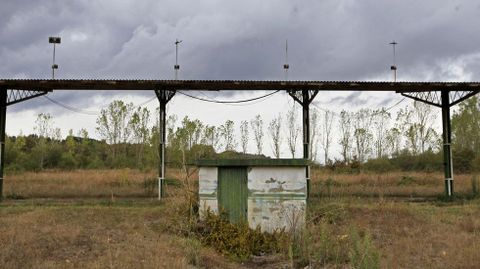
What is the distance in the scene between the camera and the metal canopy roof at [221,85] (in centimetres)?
1875

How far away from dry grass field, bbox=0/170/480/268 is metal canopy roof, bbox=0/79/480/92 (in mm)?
4461

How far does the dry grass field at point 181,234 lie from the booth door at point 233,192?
1.13 m

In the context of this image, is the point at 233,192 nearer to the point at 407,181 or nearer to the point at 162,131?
the point at 162,131

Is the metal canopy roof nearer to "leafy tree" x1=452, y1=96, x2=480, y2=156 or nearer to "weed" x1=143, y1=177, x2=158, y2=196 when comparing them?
"weed" x1=143, y1=177, x2=158, y2=196

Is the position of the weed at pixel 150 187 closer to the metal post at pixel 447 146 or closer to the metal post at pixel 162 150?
the metal post at pixel 162 150

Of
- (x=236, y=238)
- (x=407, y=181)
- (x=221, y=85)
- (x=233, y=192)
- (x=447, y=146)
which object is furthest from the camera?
(x=407, y=181)

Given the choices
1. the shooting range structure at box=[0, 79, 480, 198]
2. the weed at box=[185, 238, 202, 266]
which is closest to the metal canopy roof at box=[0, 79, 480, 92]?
the shooting range structure at box=[0, 79, 480, 198]

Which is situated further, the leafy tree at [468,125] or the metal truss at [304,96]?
the leafy tree at [468,125]

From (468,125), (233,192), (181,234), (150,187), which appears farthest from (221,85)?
(468,125)

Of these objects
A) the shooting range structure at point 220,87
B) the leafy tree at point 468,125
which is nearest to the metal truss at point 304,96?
the shooting range structure at point 220,87

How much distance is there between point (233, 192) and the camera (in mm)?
13086

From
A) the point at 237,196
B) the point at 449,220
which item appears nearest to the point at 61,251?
the point at 237,196

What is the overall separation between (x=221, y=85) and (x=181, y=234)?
8245 mm

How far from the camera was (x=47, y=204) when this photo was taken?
17922 millimetres
